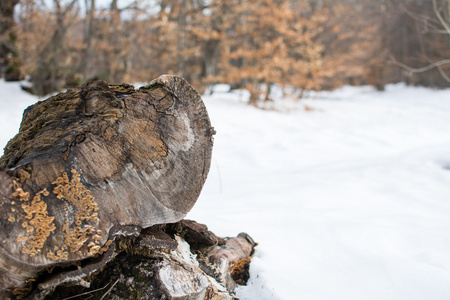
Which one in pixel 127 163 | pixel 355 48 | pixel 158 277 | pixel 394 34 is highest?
pixel 394 34

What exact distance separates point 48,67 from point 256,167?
713cm

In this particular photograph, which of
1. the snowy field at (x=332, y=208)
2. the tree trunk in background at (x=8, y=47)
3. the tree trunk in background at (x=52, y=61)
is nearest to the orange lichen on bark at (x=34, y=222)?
the snowy field at (x=332, y=208)

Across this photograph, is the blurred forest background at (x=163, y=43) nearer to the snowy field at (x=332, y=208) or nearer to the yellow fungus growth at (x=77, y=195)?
the snowy field at (x=332, y=208)

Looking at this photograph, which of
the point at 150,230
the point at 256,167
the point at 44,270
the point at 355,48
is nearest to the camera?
the point at 44,270

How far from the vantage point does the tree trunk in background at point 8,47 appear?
928cm

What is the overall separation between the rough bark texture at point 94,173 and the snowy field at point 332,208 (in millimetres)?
787

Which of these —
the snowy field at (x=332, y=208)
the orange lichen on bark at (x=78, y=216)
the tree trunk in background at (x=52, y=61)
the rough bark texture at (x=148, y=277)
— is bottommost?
the snowy field at (x=332, y=208)

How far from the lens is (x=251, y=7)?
9.37 m

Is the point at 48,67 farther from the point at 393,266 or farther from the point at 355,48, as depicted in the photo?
the point at 355,48

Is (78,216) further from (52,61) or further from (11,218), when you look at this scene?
(52,61)

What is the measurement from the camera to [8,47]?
9258mm

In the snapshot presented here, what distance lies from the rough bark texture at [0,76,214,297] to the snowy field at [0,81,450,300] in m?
0.79

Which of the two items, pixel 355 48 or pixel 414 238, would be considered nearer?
pixel 414 238

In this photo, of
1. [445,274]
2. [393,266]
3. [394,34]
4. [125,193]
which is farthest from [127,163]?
[394,34]
